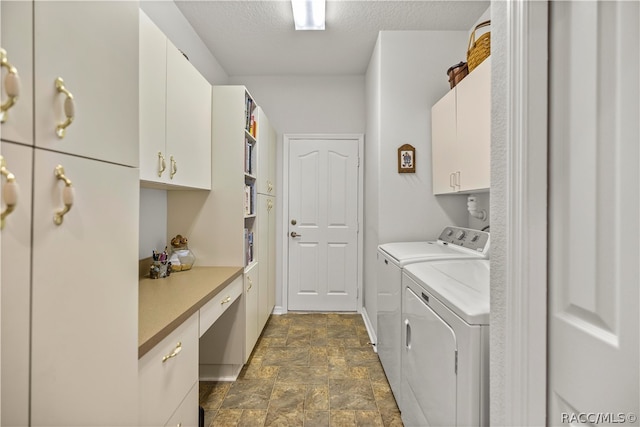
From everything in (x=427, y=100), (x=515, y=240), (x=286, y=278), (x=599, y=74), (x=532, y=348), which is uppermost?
(x=427, y=100)

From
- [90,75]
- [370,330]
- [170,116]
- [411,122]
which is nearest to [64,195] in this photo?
[90,75]

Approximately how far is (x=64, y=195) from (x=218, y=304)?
1.30 m

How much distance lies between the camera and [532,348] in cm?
80

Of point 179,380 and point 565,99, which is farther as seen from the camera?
point 179,380

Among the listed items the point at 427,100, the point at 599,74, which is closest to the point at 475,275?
the point at 599,74

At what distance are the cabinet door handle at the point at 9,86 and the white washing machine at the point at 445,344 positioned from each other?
1214 millimetres

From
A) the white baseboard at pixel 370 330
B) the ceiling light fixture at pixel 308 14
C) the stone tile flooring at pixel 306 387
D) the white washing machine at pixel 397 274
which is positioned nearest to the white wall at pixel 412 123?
the white washing machine at pixel 397 274

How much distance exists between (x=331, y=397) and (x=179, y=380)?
3.77 ft

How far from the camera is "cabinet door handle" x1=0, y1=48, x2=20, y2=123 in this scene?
51 cm

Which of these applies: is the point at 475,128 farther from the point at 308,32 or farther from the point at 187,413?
the point at 187,413

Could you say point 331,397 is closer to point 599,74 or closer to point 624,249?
point 624,249

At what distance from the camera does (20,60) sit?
55cm

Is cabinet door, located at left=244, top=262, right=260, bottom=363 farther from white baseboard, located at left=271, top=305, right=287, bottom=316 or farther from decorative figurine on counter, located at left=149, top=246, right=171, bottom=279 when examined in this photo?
white baseboard, located at left=271, top=305, right=287, bottom=316

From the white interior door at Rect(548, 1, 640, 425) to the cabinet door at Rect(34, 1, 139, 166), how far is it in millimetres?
1098
